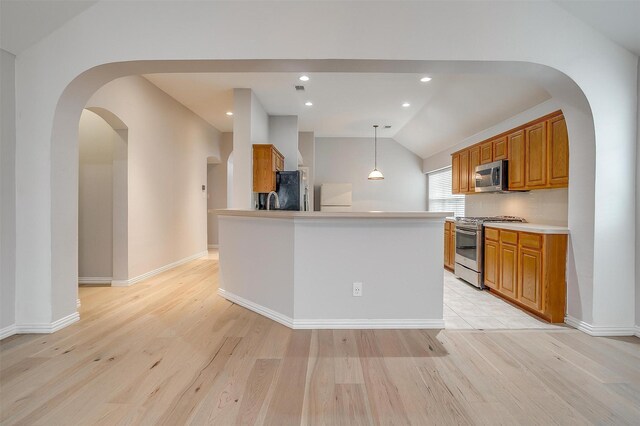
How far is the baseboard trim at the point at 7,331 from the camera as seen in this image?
2497 mm

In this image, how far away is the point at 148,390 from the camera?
1.82 metres

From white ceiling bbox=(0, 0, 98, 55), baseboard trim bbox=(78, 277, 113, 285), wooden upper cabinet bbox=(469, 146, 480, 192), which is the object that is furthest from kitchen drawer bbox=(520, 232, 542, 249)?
baseboard trim bbox=(78, 277, 113, 285)

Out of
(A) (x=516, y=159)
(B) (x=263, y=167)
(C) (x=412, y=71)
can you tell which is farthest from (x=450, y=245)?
(C) (x=412, y=71)

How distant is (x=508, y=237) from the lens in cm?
356

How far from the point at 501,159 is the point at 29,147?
5139mm

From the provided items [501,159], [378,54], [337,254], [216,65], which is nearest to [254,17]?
[216,65]

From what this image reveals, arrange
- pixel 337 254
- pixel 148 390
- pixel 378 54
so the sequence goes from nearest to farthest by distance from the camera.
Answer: pixel 148 390
pixel 378 54
pixel 337 254

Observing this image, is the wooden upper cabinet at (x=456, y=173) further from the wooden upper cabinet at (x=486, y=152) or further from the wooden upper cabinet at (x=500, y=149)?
the wooden upper cabinet at (x=500, y=149)

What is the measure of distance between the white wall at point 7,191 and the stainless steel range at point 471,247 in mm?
4865

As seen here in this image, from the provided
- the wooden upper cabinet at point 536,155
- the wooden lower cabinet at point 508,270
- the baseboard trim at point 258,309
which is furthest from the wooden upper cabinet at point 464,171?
the baseboard trim at point 258,309

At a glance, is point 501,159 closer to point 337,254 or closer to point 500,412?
point 337,254

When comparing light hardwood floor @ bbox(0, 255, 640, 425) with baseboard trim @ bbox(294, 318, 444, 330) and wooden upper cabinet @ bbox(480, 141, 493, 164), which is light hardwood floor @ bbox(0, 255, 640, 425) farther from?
wooden upper cabinet @ bbox(480, 141, 493, 164)

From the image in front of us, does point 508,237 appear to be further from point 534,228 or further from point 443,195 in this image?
point 443,195

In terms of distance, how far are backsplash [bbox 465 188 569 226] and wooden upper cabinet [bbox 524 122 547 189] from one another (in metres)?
0.27
